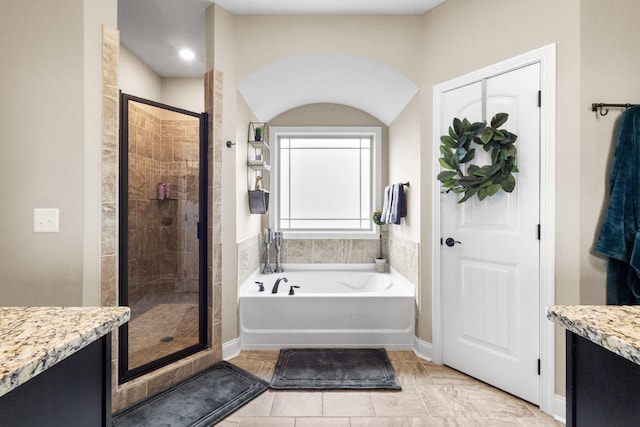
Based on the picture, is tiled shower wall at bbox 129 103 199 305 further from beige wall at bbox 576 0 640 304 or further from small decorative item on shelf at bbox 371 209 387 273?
beige wall at bbox 576 0 640 304

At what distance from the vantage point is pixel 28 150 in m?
1.62

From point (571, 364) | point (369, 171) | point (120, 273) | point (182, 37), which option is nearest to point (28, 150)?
point (120, 273)

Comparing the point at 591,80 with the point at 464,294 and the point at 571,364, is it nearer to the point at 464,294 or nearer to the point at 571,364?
the point at 464,294

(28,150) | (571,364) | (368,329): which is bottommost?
(368,329)

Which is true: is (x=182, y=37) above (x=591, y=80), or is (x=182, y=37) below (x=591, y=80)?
above

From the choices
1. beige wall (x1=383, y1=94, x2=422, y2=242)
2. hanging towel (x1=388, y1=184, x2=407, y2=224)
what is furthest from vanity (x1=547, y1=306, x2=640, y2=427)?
hanging towel (x1=388, y1=184, x2=407, y2=224)

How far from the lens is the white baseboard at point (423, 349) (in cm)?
246

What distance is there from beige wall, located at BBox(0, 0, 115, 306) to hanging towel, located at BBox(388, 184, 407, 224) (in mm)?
2339

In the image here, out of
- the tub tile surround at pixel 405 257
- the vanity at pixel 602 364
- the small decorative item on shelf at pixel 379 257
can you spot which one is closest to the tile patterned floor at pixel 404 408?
the tub tile surround at pixel 405 257

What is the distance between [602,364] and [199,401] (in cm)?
202

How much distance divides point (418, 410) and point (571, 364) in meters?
1.26

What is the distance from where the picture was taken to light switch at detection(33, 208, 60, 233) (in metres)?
1.63

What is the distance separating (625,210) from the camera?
1.67 meters

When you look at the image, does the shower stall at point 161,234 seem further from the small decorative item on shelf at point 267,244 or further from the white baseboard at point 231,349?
the small decorative item on shelf at point 267,244
